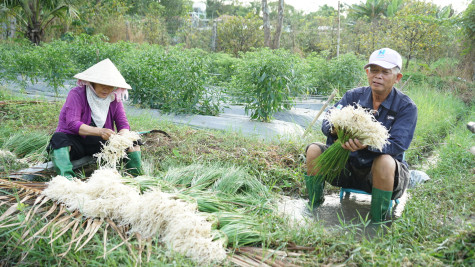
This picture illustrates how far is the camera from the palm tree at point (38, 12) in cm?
1330

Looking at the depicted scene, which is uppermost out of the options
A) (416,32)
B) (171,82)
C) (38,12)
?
(38,12)

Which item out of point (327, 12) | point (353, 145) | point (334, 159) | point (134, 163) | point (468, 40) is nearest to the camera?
point (353, 145)

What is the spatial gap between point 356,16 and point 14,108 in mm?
24913

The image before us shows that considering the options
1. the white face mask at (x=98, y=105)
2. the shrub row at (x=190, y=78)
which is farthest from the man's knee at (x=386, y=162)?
the shrub row at (x=190, y=78)

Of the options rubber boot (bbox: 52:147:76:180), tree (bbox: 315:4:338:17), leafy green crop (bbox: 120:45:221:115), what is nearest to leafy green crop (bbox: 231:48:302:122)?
leafy green crop (bbox: 120:45:221:115)

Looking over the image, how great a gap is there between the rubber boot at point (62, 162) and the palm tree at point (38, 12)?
12214 mm

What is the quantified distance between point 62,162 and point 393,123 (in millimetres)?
2824

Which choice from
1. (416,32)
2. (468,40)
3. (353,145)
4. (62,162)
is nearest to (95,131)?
(62,162)

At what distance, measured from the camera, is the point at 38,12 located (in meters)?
13.7

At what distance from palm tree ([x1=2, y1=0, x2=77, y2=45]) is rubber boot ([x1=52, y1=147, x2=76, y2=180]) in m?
12.2

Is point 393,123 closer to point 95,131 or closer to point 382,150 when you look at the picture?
point 382,150

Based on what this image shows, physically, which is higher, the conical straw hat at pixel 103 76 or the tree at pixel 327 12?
the tree at pixel 327 12

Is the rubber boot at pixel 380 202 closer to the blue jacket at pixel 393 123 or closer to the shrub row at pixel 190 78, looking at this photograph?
the blue jacket at pixel 393 123

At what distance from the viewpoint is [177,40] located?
20.1 m
